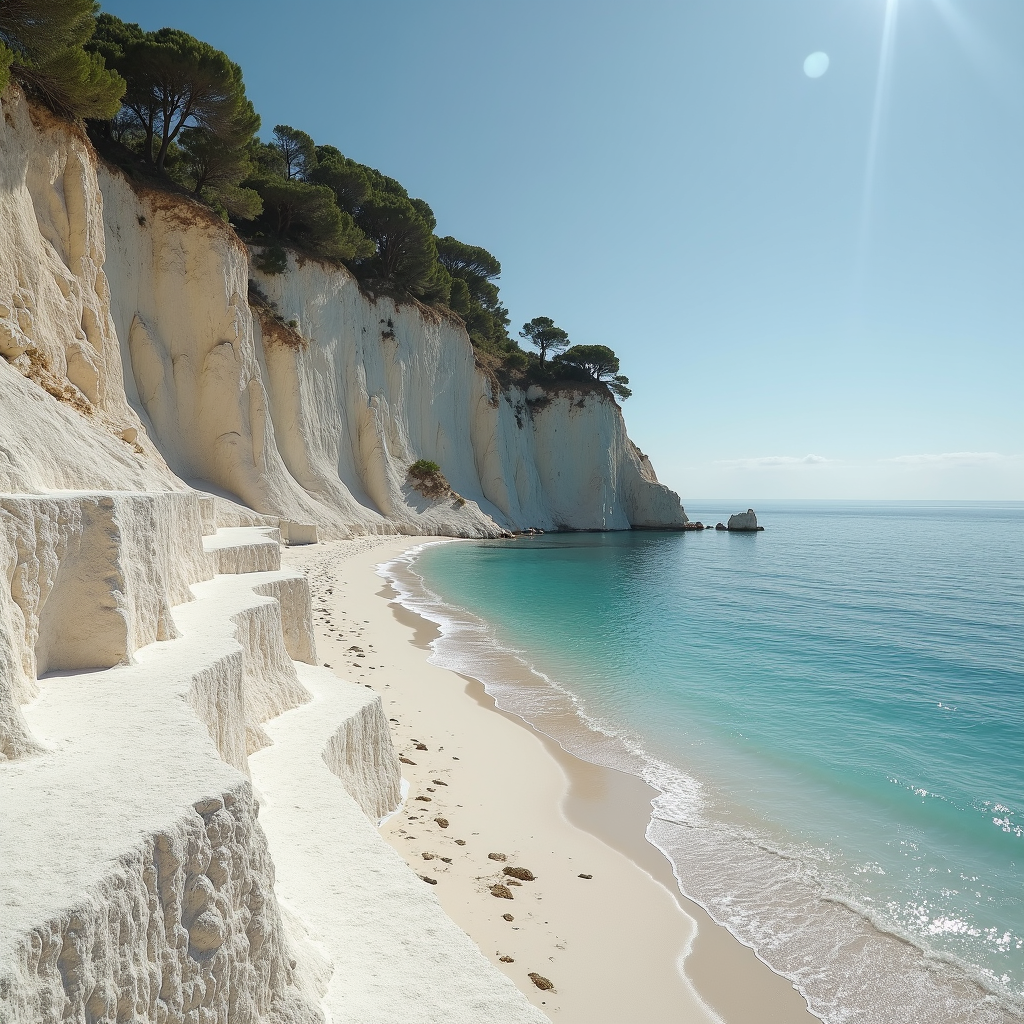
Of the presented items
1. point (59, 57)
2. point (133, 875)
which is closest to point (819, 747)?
point (133, 875)

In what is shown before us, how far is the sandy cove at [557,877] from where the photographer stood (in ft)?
15.9

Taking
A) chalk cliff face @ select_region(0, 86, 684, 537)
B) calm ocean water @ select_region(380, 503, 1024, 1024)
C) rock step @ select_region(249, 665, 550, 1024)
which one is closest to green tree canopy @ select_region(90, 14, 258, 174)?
chalk cliff face @ select_region(0, 86, 684, 537)

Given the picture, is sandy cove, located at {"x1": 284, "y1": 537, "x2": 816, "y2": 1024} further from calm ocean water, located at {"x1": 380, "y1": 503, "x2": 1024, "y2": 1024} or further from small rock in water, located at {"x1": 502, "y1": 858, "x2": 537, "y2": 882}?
calm ocean water, located at {"x1": 380, "y1": 503, "x2": 1024, "y2": 1024}

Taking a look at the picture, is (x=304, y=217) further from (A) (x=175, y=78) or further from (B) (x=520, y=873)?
(B) (x=520, y=873)

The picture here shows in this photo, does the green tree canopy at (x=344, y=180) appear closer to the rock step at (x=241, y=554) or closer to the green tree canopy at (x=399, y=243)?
the green tree canopy at (x=399, y=243)

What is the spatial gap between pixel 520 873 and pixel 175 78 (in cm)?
2738

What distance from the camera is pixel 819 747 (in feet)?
33.3

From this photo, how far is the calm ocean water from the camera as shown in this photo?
5.64 m

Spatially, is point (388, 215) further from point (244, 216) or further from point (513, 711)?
point (513, 711)

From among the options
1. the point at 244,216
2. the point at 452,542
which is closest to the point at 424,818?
the point at 244,216

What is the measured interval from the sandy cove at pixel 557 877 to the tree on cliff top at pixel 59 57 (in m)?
16.5

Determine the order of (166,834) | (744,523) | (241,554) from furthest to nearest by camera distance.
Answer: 1. (744,523)
2. (241,554)
3. (166,834)

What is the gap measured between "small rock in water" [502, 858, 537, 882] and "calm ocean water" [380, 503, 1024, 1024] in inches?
61.2

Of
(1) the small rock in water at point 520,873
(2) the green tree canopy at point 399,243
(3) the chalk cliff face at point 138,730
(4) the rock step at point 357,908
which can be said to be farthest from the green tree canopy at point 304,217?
(1) the small rock in water at point 520,873
